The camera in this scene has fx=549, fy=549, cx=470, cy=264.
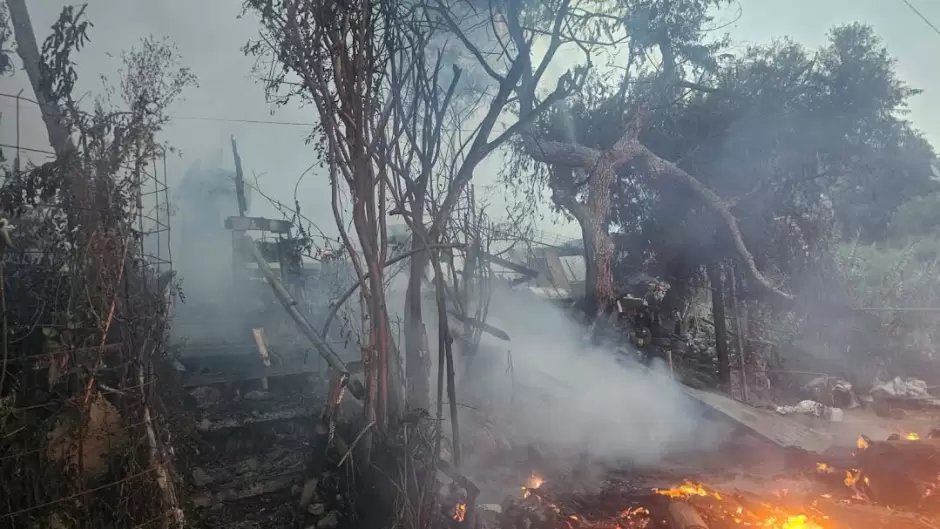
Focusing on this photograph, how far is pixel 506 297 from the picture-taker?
1316cm

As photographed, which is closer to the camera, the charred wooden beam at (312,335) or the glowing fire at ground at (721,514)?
the glowing fire at ground at (721,514)

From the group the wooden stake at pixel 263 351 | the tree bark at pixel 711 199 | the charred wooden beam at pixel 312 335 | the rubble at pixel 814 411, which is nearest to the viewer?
the charred wooden beam at pixel 312 335

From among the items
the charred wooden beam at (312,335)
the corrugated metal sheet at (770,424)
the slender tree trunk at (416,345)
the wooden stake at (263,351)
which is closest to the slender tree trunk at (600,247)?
the corrugated metal sheet at (770,424)

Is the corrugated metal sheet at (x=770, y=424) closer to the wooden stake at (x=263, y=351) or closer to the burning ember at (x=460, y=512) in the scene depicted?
the burning ember at (x=460, y=512)

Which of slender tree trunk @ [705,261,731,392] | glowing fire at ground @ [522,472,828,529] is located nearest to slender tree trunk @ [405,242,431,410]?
glowing fire at ground @ [522,472,828,529]

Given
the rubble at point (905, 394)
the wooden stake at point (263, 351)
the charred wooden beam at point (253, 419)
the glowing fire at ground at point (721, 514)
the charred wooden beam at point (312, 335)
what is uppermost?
the charred wooden beam at point (312, 335)

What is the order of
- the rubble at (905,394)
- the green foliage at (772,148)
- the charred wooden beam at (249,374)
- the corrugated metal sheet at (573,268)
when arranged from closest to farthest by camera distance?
the charred wooden beam at (249,374) < the rubble at (905,394) < the green foliage at (772,148) < the corrugated metal sheet at (573,268)

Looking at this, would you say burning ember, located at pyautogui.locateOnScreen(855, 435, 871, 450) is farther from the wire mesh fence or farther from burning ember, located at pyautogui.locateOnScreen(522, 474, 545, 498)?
the wire mesh fence

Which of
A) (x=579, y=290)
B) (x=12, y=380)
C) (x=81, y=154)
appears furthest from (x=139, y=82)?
(x=579, y=290)

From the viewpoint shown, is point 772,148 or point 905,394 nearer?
point 905,394

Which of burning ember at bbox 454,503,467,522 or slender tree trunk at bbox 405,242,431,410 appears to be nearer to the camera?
burning ember at bbox 454,503,467,522

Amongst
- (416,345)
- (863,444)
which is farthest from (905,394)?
(416,345)

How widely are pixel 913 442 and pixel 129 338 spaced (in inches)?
346

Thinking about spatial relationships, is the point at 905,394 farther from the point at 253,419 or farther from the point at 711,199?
the point at 253,419
